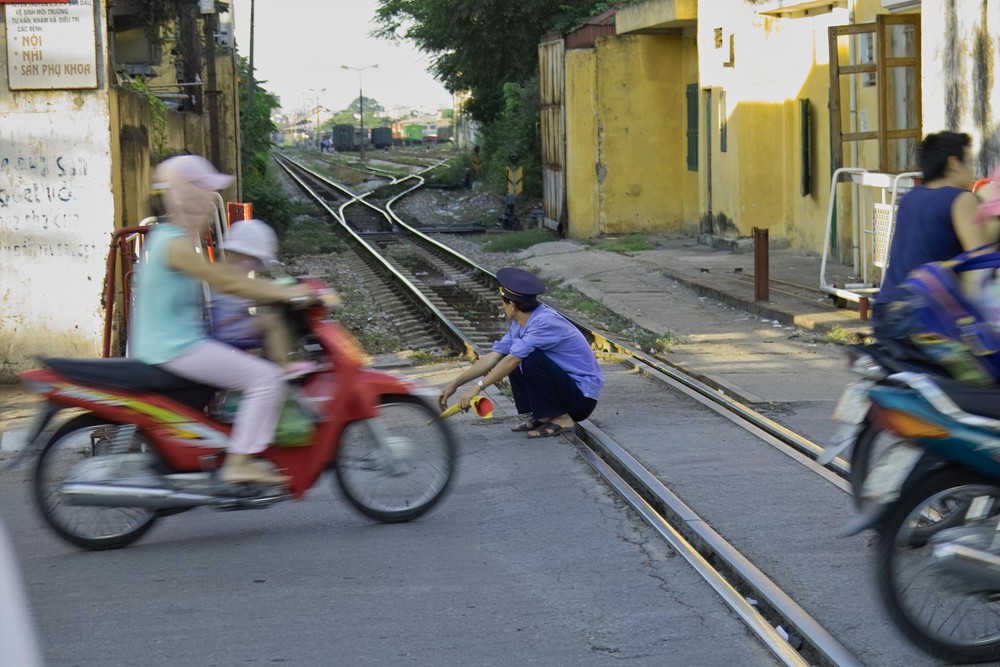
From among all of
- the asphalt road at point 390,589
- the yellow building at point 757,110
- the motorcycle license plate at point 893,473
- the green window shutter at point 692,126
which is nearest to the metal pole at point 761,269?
the yellow building at point 757,110

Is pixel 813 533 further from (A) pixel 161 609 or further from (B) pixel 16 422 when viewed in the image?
(B) pixel 16 422

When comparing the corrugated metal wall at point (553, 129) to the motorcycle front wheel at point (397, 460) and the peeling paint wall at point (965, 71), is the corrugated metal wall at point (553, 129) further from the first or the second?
the motorcycle front wheel at point (397, 460)

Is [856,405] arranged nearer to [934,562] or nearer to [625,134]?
[934,562]

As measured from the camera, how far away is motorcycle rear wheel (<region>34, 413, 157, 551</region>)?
5879 mm

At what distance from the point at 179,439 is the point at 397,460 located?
3.38ft

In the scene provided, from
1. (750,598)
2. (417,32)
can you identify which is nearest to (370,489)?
(750,598)

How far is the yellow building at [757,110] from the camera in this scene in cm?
1277

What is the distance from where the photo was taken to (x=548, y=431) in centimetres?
830

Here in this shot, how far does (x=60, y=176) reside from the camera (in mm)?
11172

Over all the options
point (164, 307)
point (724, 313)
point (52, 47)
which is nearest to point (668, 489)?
point (164, 307)

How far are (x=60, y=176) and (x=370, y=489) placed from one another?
6054 mm

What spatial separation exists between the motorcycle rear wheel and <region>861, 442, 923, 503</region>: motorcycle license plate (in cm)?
319

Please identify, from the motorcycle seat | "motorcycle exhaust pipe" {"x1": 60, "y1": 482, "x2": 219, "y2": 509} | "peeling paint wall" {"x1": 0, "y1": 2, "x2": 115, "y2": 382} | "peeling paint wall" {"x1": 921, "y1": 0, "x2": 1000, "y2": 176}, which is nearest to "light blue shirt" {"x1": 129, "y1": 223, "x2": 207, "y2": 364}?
the motorcycle seat

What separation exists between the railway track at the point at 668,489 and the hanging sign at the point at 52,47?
13.8 ft
